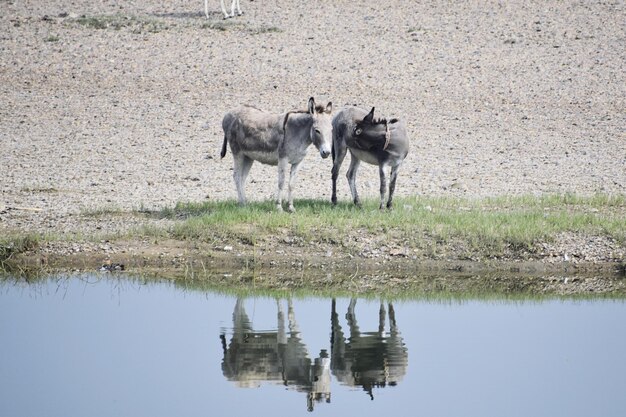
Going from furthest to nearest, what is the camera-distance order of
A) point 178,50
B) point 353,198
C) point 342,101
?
point 178,50 < point 342,101 < point 353,198

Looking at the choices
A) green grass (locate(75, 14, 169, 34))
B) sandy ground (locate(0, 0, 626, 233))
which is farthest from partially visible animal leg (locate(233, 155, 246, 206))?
green grass (locate(75, 14, 169, 34))

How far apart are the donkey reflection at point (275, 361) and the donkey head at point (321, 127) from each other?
3.72 meters

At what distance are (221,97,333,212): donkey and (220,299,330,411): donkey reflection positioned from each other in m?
4.03

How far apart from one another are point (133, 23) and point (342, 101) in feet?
25.3

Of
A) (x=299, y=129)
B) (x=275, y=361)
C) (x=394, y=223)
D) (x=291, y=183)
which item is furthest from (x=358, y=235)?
(x=275, y=361)

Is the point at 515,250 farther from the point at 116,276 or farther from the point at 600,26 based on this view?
the point at 600,26

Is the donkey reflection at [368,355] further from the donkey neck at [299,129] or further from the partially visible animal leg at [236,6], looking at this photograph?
the partially visible animal leg at [236,6]

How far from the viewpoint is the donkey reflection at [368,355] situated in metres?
13.4

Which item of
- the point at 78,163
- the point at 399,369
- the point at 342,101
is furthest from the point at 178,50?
the point at 399,369

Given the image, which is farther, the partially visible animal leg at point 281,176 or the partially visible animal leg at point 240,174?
the partially visible animal leg at point 240,174

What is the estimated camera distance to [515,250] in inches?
703

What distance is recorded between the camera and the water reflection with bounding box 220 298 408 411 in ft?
43.6

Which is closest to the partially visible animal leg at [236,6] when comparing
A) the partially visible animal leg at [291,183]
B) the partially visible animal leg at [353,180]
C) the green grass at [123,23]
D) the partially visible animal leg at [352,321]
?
the green grass at [123,23]

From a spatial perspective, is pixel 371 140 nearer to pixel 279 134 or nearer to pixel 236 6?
pixel 279 134
